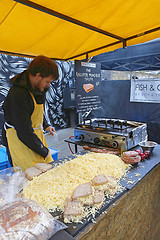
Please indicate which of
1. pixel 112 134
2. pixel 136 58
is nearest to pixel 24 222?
pixel 112 134

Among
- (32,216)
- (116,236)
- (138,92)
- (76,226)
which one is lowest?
(116,236)

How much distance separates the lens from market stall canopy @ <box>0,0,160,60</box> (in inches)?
60.4

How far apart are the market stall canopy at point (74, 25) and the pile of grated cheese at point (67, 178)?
1.52m

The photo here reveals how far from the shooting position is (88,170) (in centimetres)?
164

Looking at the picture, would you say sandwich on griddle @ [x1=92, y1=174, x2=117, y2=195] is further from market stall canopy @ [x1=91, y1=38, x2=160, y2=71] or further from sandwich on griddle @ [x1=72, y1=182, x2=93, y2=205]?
market stall canopy @ [x1=91, y1=38, x2=160, y2=71]

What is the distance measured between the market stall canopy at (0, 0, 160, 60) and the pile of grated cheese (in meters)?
1.52

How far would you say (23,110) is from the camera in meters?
1.87

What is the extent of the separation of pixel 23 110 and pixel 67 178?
0.88m

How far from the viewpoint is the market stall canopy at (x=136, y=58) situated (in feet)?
15.6

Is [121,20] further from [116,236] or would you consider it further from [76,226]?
[116,236]

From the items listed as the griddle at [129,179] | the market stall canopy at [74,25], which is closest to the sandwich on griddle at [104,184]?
the griddle at [129,179]

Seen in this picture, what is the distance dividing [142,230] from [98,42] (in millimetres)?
2533

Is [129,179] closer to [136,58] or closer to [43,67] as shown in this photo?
[43,67]

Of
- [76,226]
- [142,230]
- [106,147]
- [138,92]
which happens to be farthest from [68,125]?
[76,226]
